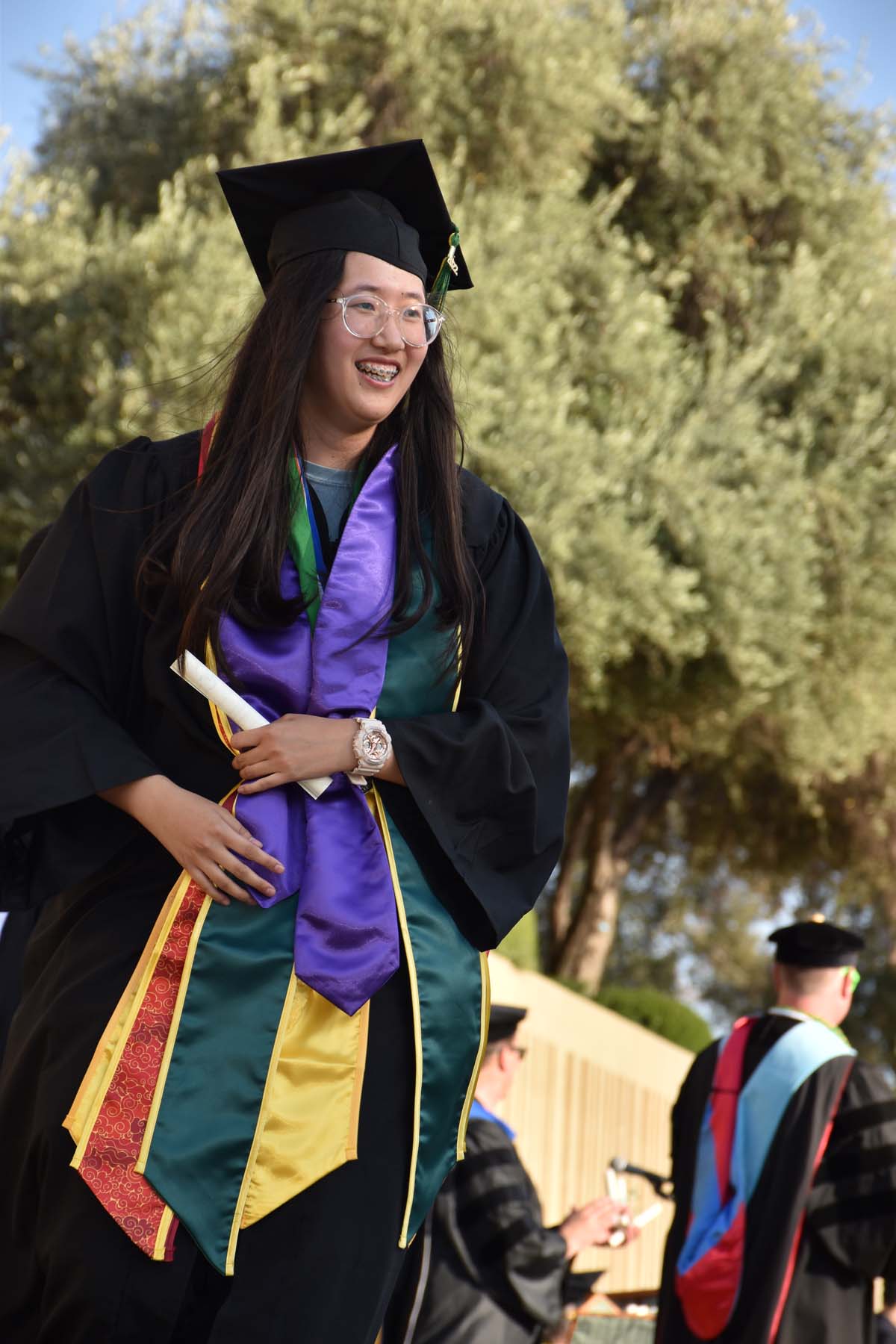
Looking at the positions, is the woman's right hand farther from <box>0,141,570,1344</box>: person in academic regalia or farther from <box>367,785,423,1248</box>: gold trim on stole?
<box>367,785,423,1248</box>: gold trim on stole

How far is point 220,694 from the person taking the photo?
2154 mm

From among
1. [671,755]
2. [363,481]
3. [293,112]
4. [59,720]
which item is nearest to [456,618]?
[363,481]

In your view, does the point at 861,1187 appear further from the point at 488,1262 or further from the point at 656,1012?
the point at 656,1012

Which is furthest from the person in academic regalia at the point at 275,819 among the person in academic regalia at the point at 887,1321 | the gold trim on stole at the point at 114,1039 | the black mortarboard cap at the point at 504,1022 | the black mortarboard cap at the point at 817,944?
the person in academic regalia at the point at 887,1321

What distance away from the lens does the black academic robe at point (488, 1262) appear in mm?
4727

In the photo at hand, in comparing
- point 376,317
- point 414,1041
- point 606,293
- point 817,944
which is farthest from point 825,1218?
point 606,293

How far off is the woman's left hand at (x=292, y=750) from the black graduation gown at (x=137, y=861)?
0.30ft

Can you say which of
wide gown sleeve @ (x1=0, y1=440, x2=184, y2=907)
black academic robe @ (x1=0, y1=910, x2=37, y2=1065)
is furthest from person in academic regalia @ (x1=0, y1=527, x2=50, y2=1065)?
wide gown sleeve @ (x1=0, y1=440, x2=184, y2=907)

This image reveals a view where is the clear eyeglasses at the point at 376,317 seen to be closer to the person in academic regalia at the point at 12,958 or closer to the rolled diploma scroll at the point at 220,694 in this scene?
the rolled diploma scroll at the point at 220,694

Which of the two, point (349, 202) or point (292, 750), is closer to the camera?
point (292, 750)

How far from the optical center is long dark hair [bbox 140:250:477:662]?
7.36ft

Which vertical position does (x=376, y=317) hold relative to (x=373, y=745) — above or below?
above

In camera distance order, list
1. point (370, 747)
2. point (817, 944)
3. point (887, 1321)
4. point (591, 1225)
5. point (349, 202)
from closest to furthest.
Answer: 1. point (370, 747)
2. point (349, 202)
3. point (591, 1225)
4. point (887, 1321)
5. point (817, 944)

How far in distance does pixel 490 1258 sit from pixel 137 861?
308 cm
